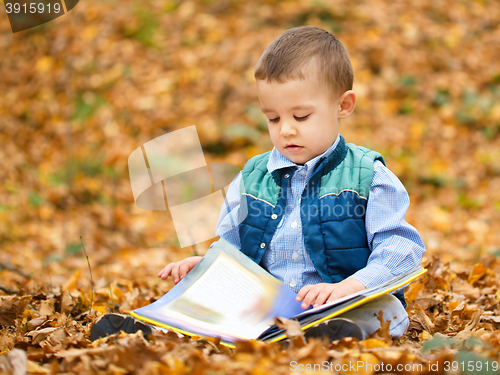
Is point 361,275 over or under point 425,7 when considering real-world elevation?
under

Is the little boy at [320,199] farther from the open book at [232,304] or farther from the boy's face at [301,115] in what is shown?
the open book at [232,304]

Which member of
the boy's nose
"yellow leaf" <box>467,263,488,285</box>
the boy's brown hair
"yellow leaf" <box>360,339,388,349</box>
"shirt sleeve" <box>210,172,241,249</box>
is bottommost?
"yellow leaf" <box>467,263,488,285</box>

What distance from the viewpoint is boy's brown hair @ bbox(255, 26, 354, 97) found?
72.3 inches

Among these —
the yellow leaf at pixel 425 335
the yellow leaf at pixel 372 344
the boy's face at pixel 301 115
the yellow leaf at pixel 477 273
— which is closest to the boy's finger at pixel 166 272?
the boy's face at pixel 301 115

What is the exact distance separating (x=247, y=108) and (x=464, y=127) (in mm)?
2782

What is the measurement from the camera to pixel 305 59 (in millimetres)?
1844

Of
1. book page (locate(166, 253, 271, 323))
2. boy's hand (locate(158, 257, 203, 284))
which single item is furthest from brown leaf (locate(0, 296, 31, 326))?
book page (locate(166, 253, 271, 323))

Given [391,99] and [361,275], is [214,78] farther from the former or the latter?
[361,275]

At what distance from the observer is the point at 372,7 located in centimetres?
704

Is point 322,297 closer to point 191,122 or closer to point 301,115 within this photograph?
point 301,115

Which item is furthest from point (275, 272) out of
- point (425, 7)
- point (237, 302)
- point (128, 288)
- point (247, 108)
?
point (425, 7)

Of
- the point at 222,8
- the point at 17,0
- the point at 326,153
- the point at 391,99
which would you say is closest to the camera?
the point at 326,153

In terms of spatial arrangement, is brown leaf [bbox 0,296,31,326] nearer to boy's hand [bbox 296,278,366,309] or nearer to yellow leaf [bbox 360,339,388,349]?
boy's hand [bbox 296,278,366,309]

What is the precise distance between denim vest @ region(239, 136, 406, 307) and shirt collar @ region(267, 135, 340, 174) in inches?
0.8
